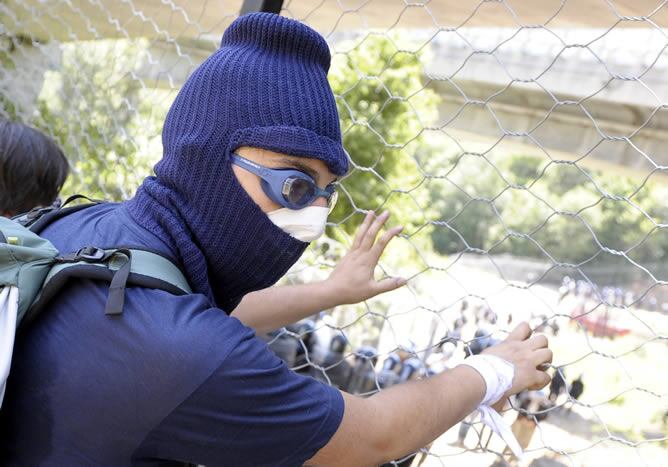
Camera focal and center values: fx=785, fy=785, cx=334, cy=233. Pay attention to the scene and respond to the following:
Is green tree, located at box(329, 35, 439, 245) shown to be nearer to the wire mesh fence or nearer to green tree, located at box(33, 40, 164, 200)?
the wire mesh fence

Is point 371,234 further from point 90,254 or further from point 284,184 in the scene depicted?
point 90,254

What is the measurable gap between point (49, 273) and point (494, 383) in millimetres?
603

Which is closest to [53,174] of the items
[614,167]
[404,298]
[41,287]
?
[41,287]

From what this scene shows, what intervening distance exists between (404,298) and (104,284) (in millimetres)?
3925

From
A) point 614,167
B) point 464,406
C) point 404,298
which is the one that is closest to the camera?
point 464,406

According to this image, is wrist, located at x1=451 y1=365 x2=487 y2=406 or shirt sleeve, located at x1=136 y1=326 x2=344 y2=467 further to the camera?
Answer: wrist, located at x1=451 y1=365 x2=487 y2=406

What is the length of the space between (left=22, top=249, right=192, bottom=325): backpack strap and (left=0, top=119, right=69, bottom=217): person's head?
0.89m

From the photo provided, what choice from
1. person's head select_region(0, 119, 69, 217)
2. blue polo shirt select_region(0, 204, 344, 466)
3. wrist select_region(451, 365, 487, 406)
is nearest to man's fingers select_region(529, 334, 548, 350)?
wrist select_region(451, 365, 487, 406)

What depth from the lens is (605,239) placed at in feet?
75.0

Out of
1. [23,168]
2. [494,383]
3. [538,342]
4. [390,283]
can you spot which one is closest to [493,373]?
[494,383]

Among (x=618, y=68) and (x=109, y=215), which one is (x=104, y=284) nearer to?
(x=109, y=215)

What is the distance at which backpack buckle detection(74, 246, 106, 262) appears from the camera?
2.98ft

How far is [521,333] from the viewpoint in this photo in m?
1.20

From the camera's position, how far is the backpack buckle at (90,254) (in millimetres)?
909
